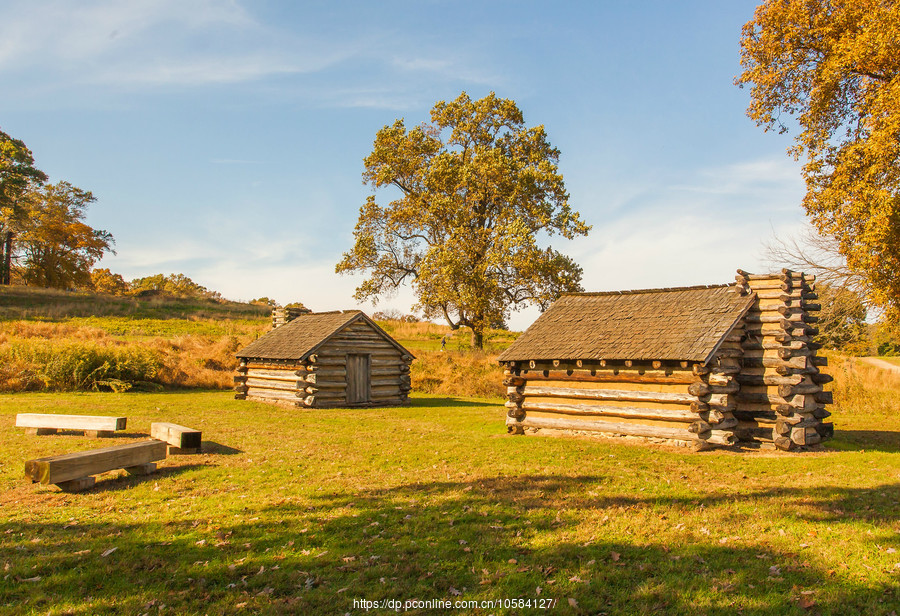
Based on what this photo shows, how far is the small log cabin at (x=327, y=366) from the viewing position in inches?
866

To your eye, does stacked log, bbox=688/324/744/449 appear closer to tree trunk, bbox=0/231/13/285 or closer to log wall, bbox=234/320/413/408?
log wall, bbox=234/320/413/408

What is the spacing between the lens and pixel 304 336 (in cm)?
2377

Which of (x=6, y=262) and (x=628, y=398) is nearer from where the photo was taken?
(x=628, y=398)

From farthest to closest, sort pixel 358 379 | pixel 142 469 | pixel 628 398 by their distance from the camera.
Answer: pixel 358 379 → pixel 628 398 → pixel 142 469

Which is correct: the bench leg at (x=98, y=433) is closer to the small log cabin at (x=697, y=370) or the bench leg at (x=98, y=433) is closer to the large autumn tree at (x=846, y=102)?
the small log cabin at (x=697, y=370)

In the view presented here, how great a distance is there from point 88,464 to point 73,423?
17.2ft

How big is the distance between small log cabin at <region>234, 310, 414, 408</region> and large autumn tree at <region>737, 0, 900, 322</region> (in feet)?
55.4

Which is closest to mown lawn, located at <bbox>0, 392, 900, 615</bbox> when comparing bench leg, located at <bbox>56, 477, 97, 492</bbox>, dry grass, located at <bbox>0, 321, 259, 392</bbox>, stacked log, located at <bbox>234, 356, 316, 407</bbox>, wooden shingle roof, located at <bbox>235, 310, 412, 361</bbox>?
bench leg, located at <bbox>56, 477, 97, 492</bbox>

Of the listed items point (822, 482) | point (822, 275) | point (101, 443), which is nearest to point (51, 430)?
point (101, 443)

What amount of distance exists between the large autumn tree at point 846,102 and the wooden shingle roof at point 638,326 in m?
5.91

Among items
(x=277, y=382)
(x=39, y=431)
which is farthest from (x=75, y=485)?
(x=277, y=382)

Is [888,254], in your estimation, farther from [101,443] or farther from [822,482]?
[101,443]

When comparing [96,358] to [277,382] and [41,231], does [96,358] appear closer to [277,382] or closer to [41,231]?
[277,382]

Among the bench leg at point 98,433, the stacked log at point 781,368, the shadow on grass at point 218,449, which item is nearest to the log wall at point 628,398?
the stacked log at point 781,368
